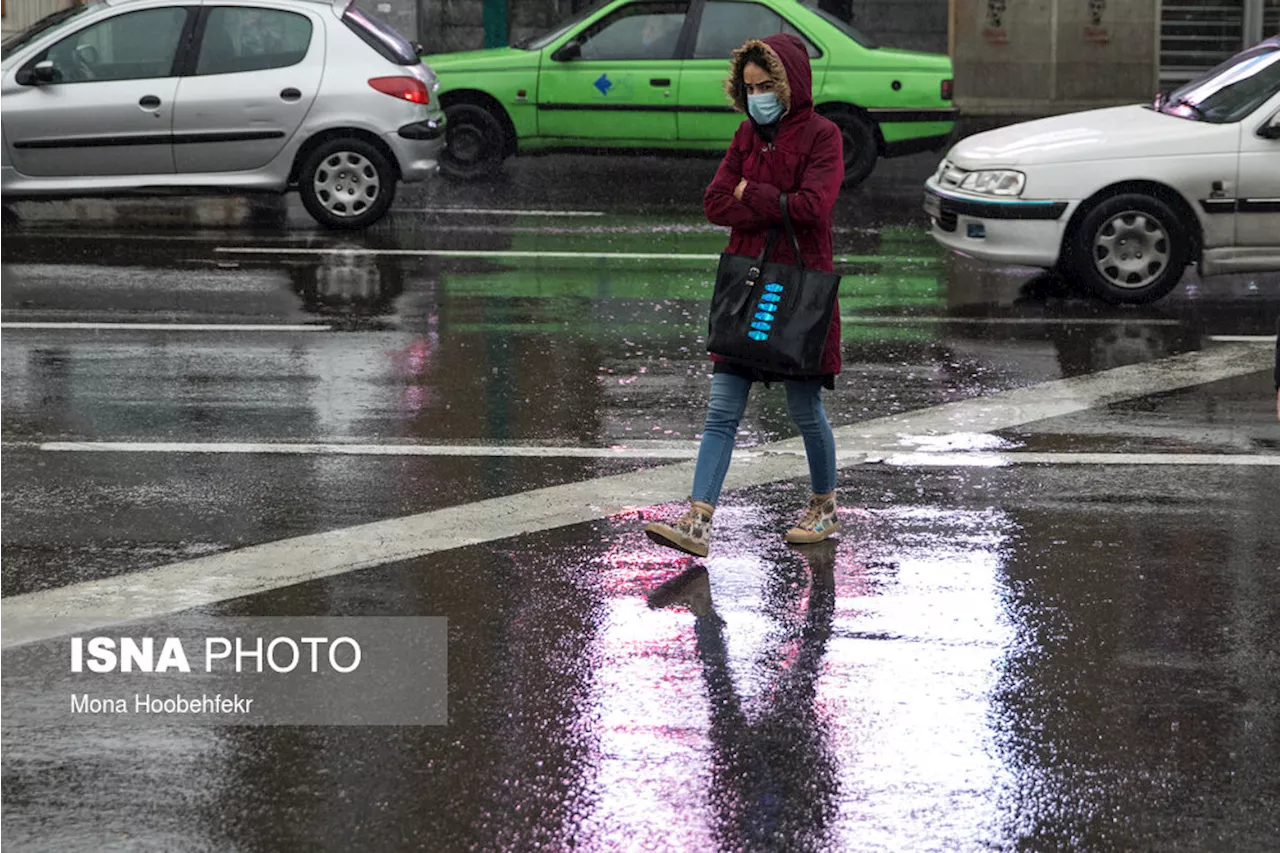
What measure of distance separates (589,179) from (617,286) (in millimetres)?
6221

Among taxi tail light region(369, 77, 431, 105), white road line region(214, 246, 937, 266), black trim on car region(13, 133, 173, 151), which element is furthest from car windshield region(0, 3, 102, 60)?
white road line region(214, 246, 937, 266)

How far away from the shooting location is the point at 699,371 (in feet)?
32.4

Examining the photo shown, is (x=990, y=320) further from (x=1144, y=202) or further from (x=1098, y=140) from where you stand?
(x=1098, y=140)

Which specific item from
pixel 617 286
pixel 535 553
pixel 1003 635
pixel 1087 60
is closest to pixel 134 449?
pixel 535 553

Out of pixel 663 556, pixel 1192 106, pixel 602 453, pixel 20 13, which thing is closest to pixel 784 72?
pixel 663 556

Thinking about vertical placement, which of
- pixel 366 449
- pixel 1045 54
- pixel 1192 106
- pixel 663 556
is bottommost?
pixel 663 556

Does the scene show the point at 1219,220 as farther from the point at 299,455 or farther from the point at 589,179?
the point at 589,179

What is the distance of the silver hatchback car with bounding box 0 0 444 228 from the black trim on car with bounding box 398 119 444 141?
14mm

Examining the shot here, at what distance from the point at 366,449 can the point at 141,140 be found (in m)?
7.16

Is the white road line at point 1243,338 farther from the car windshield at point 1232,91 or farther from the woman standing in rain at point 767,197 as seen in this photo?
the woman standing in rain at point 767,197

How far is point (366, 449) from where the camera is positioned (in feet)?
26.6

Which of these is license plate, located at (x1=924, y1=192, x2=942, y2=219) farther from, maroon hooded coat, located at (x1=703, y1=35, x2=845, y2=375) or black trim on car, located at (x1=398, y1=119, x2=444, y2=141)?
maroon hooded coat, located at (x1=703, y1=35, x2=845, y2=375)

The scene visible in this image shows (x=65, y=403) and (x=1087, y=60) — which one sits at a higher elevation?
(x=1087, y=60)

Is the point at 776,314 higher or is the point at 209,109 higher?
the point at 209,109
